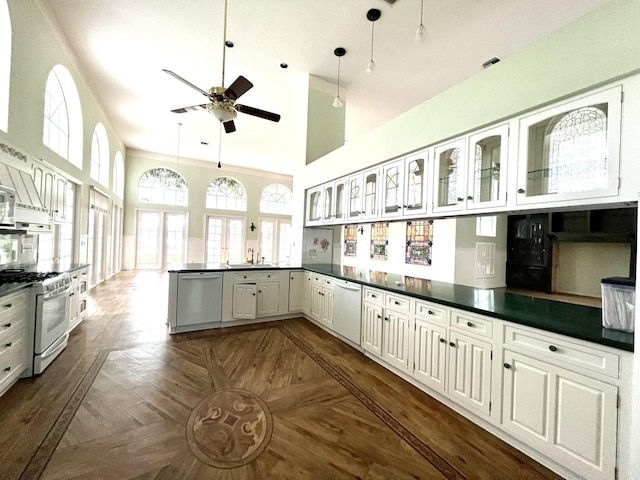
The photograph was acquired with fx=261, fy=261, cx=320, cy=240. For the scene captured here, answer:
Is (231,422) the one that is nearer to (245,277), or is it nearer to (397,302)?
(397,302)

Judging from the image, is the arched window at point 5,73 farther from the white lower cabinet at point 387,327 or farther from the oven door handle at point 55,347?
the white lower cabinet at point 387,327

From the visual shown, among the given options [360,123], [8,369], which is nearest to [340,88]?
[360,123]

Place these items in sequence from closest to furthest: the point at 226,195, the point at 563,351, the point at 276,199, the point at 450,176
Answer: the point at 563,351 → the point at 450,176 → the point at 226,195 → the point at 276,199

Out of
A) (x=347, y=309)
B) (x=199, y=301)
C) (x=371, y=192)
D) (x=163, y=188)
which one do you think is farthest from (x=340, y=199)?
(x=163, y=188)

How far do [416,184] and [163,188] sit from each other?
960 centimetres

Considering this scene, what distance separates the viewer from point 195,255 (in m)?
9.80

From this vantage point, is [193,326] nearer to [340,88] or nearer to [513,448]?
[513,448]

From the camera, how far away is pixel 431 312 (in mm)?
2227

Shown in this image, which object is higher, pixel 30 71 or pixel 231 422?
pixel 30 71

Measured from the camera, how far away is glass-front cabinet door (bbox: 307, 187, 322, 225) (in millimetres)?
4496

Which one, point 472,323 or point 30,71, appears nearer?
point 472,323

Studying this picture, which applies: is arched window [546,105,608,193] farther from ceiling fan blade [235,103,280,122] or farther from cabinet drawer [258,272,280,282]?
cabinet drawer [258,272,280,282]

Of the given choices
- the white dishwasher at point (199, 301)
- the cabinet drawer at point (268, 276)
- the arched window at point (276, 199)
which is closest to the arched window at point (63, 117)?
the white dishwasher at point (199, 301)

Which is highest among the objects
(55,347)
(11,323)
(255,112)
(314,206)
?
(255,112)
